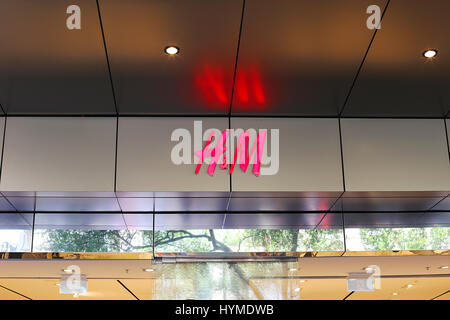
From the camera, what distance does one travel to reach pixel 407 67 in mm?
3439

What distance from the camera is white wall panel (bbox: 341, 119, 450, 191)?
12.7ft

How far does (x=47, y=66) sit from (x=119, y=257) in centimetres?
139

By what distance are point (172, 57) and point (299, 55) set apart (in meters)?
0.72

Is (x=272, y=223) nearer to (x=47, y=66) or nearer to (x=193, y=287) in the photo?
(x=193, y=287)

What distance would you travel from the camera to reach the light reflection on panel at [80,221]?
4008 mm

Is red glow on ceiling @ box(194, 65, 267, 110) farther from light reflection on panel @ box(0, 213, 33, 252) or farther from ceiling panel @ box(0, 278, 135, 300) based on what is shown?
ceiling panel @ box(0, 278, 135, 300)

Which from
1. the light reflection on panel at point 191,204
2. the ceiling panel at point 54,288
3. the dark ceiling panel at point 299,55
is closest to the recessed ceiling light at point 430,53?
the dark ceiling panel at point 299,55

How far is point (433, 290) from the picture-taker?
544 cm

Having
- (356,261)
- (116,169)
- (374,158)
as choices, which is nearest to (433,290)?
(356,261)

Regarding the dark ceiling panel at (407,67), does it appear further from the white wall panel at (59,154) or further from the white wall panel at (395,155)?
the white wall panel at (59,154)

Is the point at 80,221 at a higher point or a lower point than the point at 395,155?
lower

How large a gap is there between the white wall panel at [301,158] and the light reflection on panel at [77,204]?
2.86 ft

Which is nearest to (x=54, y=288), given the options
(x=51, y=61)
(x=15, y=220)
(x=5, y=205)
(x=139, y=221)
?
(x=15, y=220)

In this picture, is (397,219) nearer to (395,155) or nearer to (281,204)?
(395,155)
